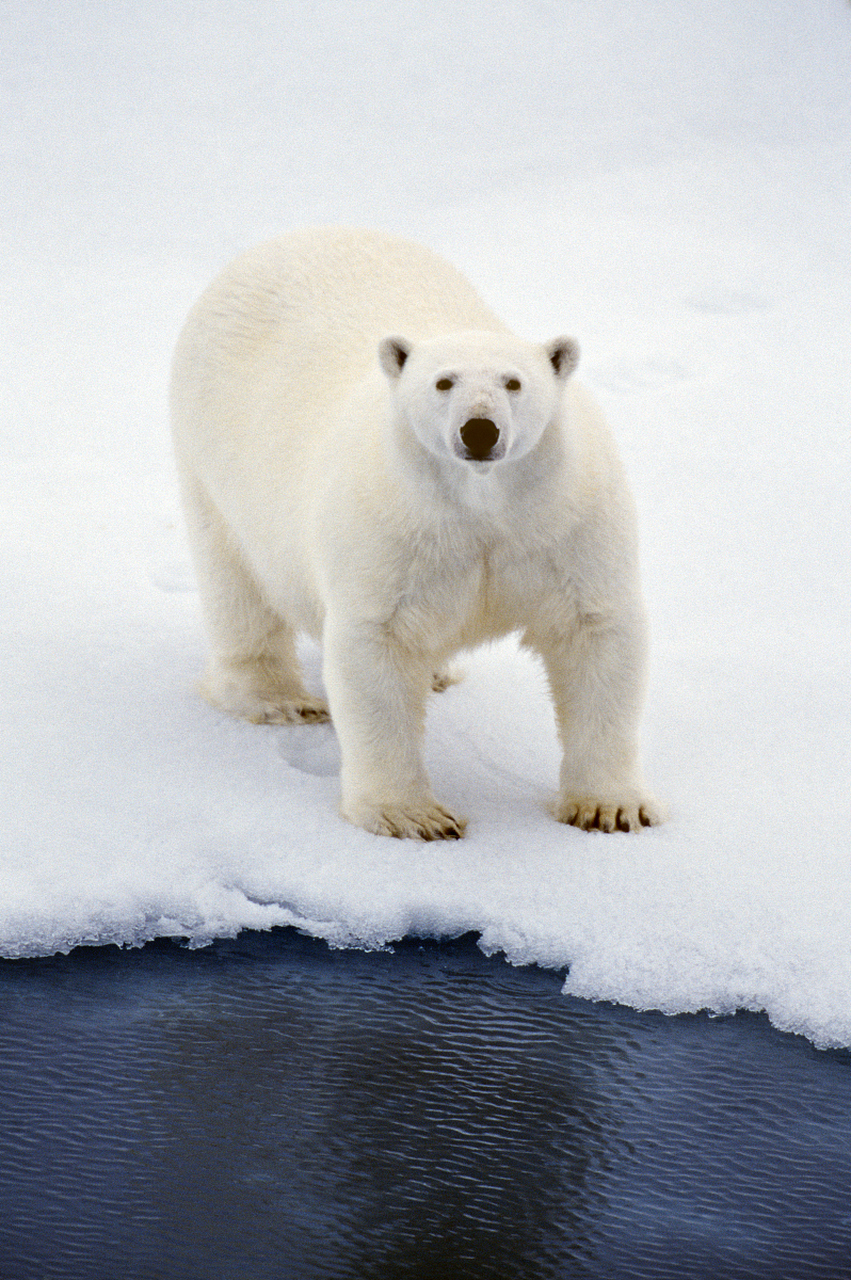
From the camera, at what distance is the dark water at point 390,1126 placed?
2836mm

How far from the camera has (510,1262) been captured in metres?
2.80

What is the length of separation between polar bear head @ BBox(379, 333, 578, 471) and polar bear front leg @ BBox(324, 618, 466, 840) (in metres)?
0.60

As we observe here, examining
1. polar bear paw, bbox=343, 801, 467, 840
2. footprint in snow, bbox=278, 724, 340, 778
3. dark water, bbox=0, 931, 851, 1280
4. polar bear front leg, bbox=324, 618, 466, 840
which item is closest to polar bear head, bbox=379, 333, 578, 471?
polar bear front leg, bbox=324, 618, 466, 840

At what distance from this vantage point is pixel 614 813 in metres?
4.32

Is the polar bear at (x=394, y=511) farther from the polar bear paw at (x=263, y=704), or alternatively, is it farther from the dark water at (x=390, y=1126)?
the dark water at (x=390, y=1126)

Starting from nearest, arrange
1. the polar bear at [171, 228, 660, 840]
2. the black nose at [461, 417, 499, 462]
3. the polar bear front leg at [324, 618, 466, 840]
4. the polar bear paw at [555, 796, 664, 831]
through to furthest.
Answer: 1. the black nose at [461, 417, 499, 462]
2. the polar bear at [171, 228, 660, 840]
3. the polar bear front leg at [324, 618, 466, 840]
4. the polar bear paw at [555, 796, 664, 831]

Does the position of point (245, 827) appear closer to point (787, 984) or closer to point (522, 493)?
point (522, 493)

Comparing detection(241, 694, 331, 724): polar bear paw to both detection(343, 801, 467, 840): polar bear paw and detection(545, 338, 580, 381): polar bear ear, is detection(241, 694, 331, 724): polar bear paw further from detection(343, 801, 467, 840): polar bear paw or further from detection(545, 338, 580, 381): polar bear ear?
detection(545, 338, 580, 381): polar bear ear

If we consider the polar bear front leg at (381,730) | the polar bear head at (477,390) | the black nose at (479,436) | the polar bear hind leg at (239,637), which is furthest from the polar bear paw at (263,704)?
the black nose at (479,436)

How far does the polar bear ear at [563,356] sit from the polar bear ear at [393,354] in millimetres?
341

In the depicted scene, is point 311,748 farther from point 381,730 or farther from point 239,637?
point 381,730

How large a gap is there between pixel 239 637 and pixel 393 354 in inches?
60.8

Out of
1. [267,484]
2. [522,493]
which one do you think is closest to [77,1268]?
[522,493]

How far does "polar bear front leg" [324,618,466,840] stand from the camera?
13.7 feet
